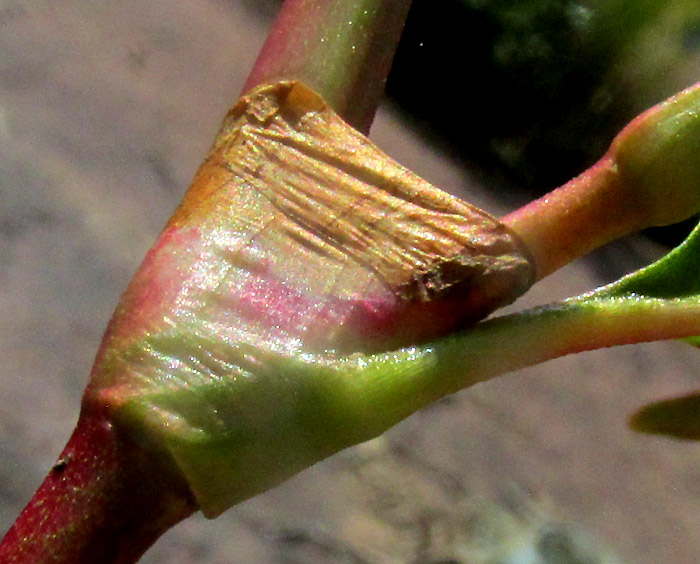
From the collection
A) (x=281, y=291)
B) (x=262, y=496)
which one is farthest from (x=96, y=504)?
(x=262, y=496)

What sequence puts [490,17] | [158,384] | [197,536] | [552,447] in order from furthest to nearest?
[490,17] < [552,447] < [197,536] < [158,384]

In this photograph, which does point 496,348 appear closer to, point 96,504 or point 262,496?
point 96,504

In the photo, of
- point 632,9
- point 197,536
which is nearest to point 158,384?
point 197,536

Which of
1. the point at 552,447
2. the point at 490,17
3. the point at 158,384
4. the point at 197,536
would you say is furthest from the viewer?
the point at 490,17

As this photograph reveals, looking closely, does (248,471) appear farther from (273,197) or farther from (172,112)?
(172,112)

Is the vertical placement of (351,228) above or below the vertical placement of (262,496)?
above

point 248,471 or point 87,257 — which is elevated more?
point 248,471

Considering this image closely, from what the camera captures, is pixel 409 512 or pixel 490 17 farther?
pixel 490 17
